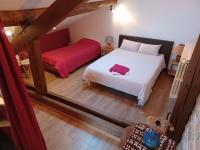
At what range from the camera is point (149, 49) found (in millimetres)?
4188

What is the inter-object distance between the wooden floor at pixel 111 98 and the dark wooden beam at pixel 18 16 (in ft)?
4.60

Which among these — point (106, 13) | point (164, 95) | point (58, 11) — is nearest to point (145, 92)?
point (164, 95)

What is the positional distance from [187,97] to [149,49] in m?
2.52

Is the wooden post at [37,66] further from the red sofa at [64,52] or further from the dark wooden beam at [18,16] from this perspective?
the red sofa at [64,52]

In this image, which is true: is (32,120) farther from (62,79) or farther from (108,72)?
(62,79)

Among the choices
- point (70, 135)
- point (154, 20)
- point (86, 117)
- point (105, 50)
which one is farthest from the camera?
point (105, 50)

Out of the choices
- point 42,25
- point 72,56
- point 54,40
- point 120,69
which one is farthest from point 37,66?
point 54,40

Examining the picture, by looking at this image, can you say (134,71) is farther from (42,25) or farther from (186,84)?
(42,25)

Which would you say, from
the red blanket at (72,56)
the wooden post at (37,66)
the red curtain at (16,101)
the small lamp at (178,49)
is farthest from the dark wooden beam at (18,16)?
the small lamp at (178,49)

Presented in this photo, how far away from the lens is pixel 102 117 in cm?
273

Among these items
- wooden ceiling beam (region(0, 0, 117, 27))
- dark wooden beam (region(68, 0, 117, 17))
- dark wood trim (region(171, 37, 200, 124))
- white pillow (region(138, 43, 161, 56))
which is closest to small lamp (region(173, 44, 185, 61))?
white pillow (region(138, 43, 161, 56))

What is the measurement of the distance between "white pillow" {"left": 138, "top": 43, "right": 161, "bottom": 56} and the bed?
0.40ft

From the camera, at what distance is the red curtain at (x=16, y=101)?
49.1 inches

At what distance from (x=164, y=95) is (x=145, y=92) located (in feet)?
2.34
